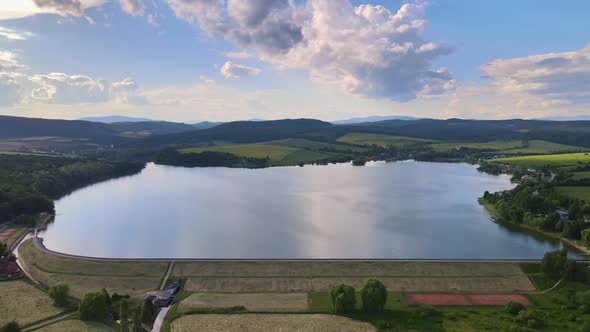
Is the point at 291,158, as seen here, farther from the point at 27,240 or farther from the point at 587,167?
the point at 27,240

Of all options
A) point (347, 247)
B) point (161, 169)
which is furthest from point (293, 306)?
point (161, 169)

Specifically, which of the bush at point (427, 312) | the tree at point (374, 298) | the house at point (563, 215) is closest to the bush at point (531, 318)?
the bush at point (427, 312)

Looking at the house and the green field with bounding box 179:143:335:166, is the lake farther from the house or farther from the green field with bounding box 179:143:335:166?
the green field with bounding box 179:143:335:166

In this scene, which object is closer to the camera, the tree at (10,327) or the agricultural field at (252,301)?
the tree at (10,327)

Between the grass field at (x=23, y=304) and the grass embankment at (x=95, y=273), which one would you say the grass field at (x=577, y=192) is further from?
the grass field at (x=23, y=304)

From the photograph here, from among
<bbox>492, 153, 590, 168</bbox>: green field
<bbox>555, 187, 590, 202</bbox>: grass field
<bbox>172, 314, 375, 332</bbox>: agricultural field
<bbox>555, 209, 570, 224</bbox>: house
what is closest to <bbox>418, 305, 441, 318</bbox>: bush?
<bbox>172, 314, 375, 332</bbox>: agricultural field
